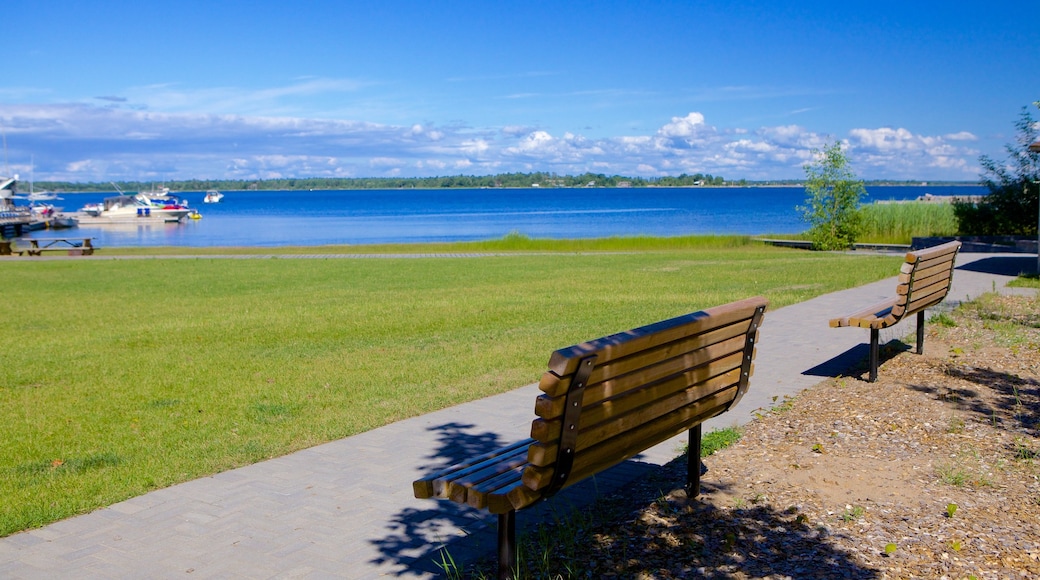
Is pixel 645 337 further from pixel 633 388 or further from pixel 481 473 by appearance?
pixel 481 473

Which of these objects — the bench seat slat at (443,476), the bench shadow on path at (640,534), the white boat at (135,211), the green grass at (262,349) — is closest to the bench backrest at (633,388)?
the bench seat slat at (443,476)

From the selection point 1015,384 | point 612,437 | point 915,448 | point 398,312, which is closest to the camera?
point 612,437

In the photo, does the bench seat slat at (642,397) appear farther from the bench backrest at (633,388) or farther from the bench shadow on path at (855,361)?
the bench shadow on path at (855,361)

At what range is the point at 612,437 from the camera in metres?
3.94

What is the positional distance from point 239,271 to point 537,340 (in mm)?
15182

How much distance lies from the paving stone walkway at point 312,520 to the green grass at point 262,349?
336 mm

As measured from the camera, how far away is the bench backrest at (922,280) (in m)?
8.01

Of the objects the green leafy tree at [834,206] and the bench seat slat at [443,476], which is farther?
the green leafy tree at [834,206]

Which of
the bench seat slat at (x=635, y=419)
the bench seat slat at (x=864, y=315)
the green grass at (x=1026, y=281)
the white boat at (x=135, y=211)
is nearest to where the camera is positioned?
the bench seat slat at (x=635, y=419)

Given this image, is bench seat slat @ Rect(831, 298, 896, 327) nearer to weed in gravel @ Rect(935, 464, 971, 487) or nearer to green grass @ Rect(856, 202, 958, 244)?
weed in gravel @ Rect(935, 464, 971, 487)

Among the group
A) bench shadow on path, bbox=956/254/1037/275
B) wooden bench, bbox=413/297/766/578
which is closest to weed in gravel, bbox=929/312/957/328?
wooden bench, bbox=413/297/766/578

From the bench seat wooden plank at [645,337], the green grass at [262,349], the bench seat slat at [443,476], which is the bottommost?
the green grass at [262,349]

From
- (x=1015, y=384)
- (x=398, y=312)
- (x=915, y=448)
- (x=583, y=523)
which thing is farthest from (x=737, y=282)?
(x=583, y=523)

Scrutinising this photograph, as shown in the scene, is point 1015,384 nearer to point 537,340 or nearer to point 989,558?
point 989,558
